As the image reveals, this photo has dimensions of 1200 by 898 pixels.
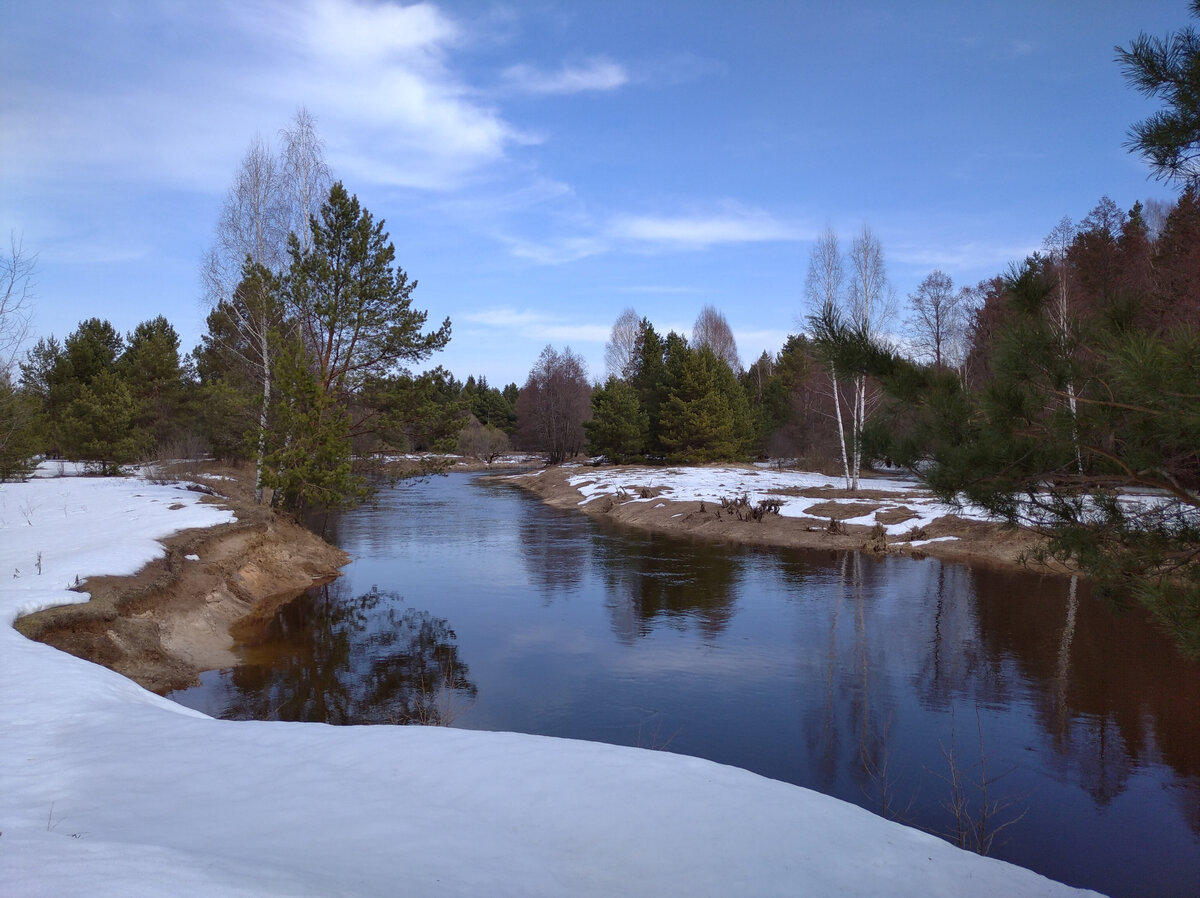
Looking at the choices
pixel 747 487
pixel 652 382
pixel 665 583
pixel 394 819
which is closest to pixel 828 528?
pixel 665 583

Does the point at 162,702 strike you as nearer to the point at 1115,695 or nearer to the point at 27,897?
the point at 27,897

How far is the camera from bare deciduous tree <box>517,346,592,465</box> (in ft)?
193

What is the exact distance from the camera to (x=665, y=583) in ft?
57.5

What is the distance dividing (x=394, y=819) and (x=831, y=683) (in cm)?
728

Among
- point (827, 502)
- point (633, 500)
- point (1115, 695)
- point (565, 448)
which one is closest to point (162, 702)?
point (1115, 695)

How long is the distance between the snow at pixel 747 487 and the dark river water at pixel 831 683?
552 cm

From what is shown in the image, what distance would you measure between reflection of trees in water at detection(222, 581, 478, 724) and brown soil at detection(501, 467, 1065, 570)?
1159 cm

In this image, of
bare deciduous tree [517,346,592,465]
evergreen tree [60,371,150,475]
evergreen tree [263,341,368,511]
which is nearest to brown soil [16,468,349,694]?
evergreen tree [263,341,368,511]

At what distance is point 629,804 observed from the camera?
539 cm

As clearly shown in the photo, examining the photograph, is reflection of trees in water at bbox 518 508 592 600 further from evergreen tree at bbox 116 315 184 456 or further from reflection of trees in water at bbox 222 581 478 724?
evergreen tree at bbox 116 315 184 456

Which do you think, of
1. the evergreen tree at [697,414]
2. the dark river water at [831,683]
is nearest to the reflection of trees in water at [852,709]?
the dark river water at [831,683]

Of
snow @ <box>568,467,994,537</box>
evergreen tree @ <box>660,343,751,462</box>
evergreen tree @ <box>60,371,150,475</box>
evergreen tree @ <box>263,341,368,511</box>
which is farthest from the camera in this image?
evergreen tree @ <box>660,343,751,462</box>

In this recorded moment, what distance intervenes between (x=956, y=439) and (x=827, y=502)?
21.4 meters

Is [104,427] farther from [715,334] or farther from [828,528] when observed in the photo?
[715,334]
